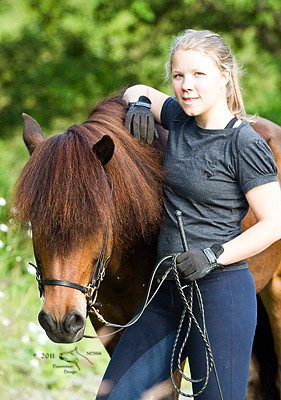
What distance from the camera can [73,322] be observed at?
2.29 m

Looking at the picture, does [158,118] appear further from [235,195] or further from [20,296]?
[20,296]

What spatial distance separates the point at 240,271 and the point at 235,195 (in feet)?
0.97

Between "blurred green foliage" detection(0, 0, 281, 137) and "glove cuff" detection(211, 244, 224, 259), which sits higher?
"glove cuff" detection(211, 244, 224, 259)

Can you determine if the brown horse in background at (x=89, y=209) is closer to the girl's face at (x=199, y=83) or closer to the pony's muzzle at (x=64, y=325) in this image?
the pony's muzzle at (x=64, y=325)

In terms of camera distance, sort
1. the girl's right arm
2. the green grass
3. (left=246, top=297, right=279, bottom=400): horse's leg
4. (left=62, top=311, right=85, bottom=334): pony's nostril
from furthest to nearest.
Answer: (left=246, top=297, right=279, bottom=400): horse's leg, the green grass, the girl's right arm, (left=62, top=311, right=85, bottom=334): pony's nostril

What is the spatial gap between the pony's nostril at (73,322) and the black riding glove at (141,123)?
35.3 inches

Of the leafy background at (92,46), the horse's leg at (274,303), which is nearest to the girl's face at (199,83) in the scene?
the horse's leg at (274,303)

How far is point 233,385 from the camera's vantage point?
7.91 feet

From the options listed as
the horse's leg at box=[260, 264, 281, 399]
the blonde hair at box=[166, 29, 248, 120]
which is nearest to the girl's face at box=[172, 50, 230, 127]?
the blonde hair at box=[166, 29, 248, 120]

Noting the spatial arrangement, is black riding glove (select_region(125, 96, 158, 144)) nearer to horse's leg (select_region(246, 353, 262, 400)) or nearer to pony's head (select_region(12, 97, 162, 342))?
pony's head (select_region(12, 97, 162, 342))

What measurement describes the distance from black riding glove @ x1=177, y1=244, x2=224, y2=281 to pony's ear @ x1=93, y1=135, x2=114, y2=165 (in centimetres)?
50

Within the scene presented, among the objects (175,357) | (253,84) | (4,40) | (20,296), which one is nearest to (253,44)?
(253,84)

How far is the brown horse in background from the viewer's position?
2.35m

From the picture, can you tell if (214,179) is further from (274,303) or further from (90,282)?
(274,303)
